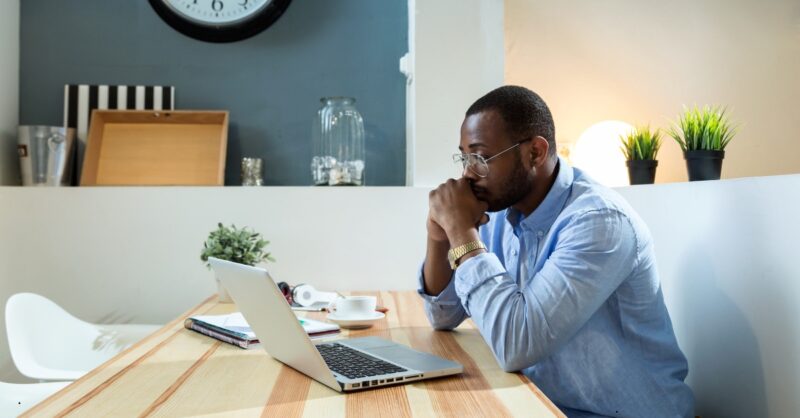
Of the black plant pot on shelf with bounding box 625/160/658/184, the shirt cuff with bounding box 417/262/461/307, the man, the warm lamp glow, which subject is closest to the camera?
the man

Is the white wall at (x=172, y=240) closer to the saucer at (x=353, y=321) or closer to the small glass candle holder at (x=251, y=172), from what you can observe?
the small glass candle holder at (x=251, y=172)

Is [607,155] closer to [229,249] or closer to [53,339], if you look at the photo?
[229,249]

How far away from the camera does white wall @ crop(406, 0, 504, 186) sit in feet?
8.99

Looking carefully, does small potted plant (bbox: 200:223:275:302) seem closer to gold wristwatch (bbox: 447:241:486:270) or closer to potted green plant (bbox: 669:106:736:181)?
gold wristwatch (bbox: 447:241:486:270)

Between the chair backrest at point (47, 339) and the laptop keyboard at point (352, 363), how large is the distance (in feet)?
3.12

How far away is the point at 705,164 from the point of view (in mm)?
1922

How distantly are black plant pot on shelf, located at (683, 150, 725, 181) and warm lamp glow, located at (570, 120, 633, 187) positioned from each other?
729 mm

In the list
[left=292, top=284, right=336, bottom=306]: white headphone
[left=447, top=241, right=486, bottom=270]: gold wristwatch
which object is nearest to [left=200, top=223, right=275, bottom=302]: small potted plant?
[left=292, top=284, right=336, bottom=306]: white headphone

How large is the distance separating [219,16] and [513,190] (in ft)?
6.64

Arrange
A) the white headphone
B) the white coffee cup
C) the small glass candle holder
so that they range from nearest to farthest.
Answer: the white coffee cup → the white headphone → the small glass candle holder

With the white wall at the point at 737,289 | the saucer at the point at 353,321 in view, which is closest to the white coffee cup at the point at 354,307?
the saucer at the point at 353,321

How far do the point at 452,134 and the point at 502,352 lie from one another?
1.59 meters

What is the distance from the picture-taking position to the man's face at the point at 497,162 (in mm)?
1493

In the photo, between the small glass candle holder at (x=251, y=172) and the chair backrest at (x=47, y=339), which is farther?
the small glass candle holder at (x=251, y=172)
